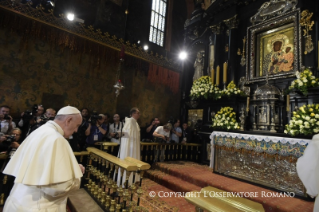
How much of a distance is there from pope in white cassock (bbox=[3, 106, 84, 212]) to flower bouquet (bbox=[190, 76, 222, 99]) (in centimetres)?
586

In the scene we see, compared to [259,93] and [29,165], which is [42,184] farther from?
[259,93]

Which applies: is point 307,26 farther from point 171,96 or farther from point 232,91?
point 171,96

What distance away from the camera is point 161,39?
10719 mm

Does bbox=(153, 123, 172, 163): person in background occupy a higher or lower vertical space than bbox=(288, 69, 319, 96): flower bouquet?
lower

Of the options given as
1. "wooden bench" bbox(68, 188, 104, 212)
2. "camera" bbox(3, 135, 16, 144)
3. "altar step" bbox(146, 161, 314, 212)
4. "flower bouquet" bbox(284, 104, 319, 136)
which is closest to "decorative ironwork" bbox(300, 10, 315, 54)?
"flower bouquet" bbox(284, 104, 319, 136)

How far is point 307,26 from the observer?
5426 millimetres

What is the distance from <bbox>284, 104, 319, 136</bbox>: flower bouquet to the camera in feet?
12.1

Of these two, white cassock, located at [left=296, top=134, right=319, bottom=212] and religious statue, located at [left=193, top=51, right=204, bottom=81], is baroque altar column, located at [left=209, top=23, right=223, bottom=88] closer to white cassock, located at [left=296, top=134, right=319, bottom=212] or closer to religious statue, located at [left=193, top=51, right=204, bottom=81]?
religious statue, located at [left=193, top=51, right=204, bottom=81]

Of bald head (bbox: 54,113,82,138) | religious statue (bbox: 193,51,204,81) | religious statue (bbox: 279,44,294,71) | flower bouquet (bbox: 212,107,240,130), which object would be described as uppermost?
religious statue (bbox: 193,51,204,81)

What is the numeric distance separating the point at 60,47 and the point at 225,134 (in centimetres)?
676

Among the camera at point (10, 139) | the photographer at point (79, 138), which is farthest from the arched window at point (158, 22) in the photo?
the camera at point (10, 139)

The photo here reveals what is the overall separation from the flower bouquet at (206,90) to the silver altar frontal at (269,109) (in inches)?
57.1

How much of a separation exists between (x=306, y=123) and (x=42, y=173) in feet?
15.5

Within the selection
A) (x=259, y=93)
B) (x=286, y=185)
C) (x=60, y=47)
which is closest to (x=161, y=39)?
(x=60, y=47)
